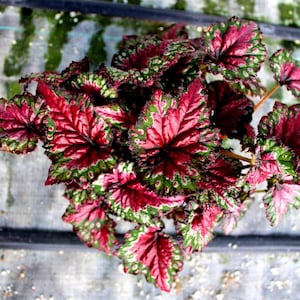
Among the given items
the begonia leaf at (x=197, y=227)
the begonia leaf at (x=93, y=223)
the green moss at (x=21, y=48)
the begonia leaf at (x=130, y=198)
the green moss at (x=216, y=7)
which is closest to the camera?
the begonia leaf at (x=130, y=198)

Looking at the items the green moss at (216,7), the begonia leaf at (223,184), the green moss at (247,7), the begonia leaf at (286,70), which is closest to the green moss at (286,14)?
the green moss at (247,7)

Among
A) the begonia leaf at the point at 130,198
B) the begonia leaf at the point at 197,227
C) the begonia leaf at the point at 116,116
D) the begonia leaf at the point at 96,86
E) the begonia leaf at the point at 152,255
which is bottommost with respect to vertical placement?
the begonia leaf at the point at 152,255

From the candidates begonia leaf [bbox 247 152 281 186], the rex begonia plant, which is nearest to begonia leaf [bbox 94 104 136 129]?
the rex begonia plant

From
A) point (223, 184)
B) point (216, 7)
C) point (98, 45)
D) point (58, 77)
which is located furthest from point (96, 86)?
point (216, 7)

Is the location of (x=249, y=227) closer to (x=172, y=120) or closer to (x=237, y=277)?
(x=237, y=277)

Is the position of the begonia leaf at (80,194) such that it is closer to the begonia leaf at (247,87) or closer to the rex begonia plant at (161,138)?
the rex begonia plant at (161,138)

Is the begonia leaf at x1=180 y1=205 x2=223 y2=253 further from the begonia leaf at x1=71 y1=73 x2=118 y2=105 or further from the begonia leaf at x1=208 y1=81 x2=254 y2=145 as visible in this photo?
the begonia leaf at x1=71 y1=73 x2=118 y2=105
